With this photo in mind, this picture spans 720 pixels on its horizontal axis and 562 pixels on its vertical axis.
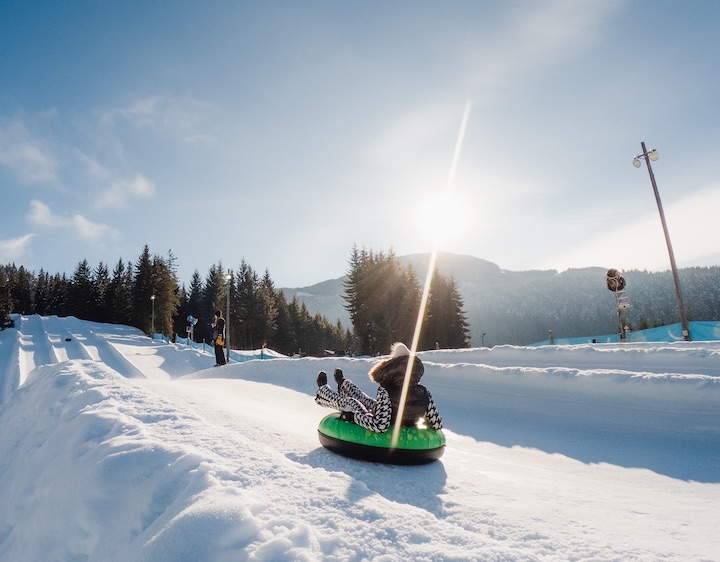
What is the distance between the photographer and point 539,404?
8.14 metres

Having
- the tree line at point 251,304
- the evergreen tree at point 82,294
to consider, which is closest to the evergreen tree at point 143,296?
the tree line at point 251,304

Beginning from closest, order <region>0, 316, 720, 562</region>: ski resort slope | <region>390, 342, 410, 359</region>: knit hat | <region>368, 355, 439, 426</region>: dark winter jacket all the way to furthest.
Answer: <region>0, 316, 720, 562</region>: ski resort slope < <region>368, 355, 439, 426</region>: dark winter jacket < <region>390, 342, 410, 359</region>: knit hat

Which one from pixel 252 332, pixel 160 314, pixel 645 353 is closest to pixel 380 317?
pixel 252 332

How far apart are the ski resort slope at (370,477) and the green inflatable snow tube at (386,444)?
12 cm

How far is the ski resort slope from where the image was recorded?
2492mm

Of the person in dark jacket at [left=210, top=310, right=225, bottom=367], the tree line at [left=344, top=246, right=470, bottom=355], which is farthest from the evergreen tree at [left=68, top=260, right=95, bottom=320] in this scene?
the person in dark jacket at [left=210, top=310, right=225, bottom=367]

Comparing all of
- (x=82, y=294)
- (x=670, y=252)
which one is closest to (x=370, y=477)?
(x=670, y=252)

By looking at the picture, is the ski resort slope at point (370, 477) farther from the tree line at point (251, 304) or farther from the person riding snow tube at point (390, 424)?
the tree line at point (251, 304)

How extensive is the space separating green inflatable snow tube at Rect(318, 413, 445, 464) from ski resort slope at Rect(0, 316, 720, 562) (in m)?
0.12

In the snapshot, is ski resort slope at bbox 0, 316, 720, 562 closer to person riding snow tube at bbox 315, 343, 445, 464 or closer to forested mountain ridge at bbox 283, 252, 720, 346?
person riding snow tube at bbox 315, 343, 445, 464

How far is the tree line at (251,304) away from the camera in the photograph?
43500 mm

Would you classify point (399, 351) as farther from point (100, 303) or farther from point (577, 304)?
point (577, 304)

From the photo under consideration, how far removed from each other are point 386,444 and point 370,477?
24.1 inches

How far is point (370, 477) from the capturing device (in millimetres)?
4070
